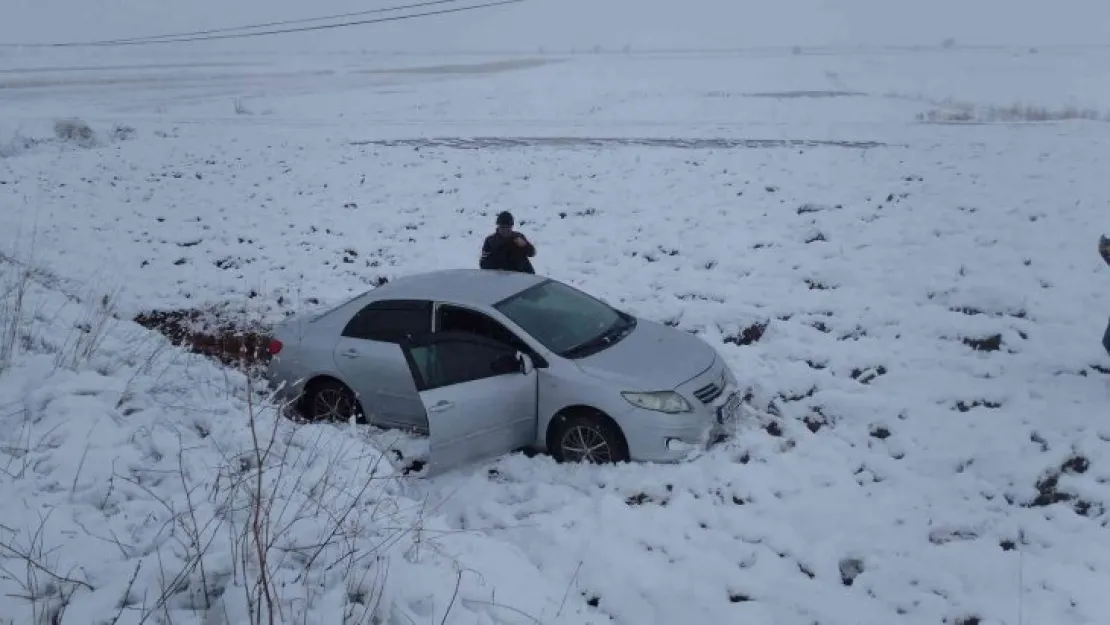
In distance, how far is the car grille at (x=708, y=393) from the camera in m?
6.80

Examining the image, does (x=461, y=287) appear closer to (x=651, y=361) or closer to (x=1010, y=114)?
(x=651, y=361)

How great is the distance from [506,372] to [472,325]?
30.2 inches

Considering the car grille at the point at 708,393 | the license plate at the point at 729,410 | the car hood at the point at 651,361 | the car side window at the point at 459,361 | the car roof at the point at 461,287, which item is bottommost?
the license plate at the point at 729,410

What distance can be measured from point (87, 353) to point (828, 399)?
20.4ft

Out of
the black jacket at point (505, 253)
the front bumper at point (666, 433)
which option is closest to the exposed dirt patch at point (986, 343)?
the front bumper at point (666, 433)

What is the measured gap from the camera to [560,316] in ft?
25.3

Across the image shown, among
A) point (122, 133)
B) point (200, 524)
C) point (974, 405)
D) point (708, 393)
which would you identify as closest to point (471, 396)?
point (708, 393)

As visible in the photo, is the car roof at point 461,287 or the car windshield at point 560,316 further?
the car roof at point 461,287

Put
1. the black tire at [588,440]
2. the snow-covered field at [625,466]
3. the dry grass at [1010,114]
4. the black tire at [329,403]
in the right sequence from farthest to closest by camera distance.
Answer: the dry grass at [1010,114], the black tire at [329,403], the black tire at [588,440], the snow-covered field at [625,466]

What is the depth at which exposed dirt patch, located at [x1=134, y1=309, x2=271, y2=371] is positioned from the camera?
9.98 meters

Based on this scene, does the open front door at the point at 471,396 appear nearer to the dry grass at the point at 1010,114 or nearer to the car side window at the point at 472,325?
the car side window at the point at 472,325

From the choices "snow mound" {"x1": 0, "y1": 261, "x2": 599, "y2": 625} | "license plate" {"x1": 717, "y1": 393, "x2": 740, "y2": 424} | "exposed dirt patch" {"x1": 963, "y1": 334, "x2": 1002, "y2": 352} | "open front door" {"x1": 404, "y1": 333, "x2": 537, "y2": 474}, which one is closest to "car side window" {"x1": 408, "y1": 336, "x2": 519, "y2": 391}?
"open front door" {"x1": 404, "y1": 333, "x2": 537, "y2": 474}

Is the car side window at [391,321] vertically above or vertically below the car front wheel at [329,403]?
above

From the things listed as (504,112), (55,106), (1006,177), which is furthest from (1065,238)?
(55,106)
